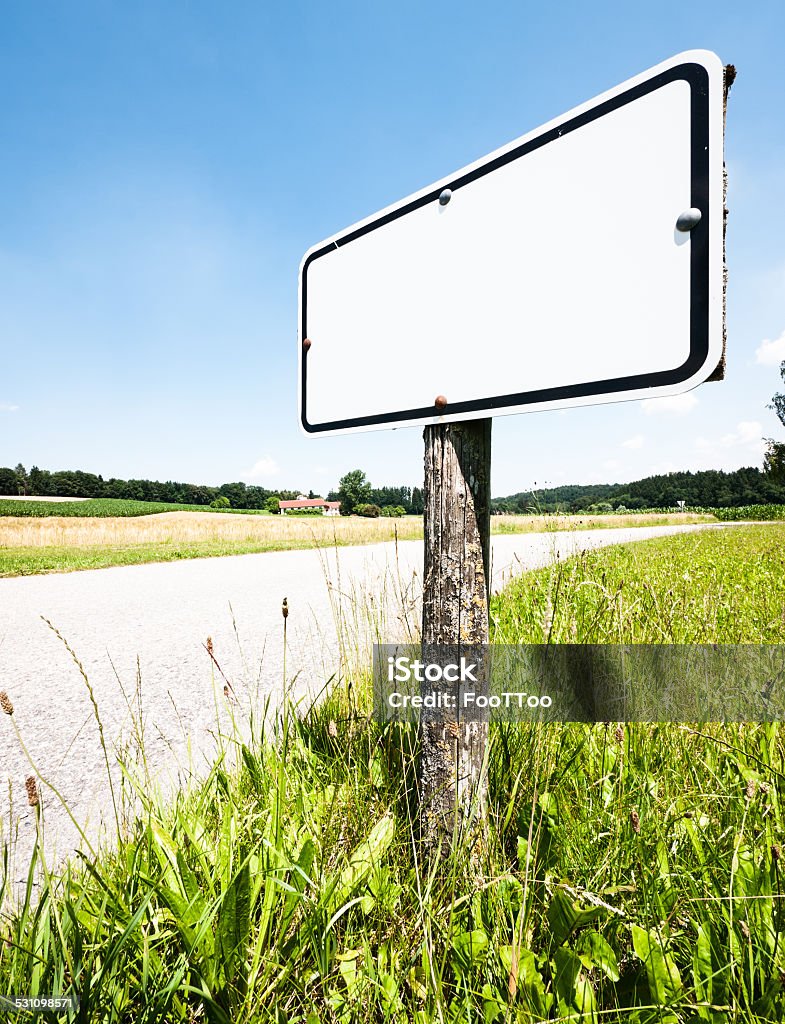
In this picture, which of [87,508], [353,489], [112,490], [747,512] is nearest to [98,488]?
[112,490]

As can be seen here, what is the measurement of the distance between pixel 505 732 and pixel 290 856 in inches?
28.5

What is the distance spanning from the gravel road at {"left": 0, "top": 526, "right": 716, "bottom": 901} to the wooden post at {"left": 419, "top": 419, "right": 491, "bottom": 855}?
0.54m

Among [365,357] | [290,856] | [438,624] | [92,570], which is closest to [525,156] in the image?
[365,357]

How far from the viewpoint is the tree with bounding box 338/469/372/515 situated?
52.8m

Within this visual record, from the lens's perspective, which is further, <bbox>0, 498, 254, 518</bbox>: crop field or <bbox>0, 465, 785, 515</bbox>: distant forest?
<bbox>0, 498, 254, 518</bbox>: crop field

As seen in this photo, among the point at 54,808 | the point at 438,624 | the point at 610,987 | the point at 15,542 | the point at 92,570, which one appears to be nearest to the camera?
the point at 610,987

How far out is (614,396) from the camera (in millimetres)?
961

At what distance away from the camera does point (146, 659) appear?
3.89 m

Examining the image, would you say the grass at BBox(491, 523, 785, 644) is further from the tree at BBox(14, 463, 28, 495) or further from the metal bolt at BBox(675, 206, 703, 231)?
the tree at BBox(14, 463, 28, 495)

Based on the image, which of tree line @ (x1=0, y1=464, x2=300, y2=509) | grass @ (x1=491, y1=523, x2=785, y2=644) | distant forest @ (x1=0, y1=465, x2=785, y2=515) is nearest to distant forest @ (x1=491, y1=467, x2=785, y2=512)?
distant forest @ (x1=0, y1=465, x2=785, y2=515)

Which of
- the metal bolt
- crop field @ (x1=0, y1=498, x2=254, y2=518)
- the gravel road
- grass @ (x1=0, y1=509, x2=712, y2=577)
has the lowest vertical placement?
the gravel road

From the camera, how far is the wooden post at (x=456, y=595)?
1.33 metres

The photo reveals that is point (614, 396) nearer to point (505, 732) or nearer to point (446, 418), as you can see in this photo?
point (446, 418)

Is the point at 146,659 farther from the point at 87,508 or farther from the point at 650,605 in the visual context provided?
the point at 87,508
